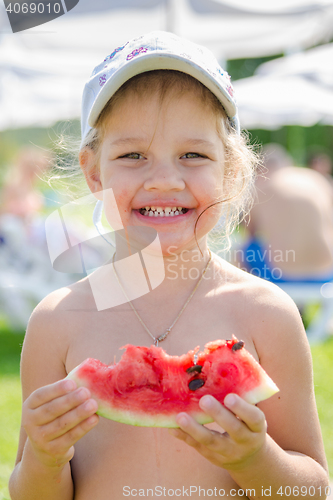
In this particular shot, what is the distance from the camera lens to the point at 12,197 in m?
9.13

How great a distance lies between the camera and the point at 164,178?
6.28ft

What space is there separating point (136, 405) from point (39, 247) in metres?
5.78

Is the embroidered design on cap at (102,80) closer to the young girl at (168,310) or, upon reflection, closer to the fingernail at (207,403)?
the young girl at (168,310)

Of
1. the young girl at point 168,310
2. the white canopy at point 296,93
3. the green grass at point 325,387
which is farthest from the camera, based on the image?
the white canopy at point 296,93

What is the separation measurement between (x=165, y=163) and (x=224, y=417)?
0.98 meters

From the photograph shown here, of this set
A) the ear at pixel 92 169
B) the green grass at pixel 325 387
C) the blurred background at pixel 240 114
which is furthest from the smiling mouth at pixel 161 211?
the green grass at pixel 325 387

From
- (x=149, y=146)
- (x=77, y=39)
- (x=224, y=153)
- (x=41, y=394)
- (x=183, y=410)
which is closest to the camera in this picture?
(x=41, y=394)

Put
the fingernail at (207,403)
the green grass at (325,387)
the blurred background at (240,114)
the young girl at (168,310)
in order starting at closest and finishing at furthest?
the fingernail at (207,403)
the young girl at (168,310)
the green grass at (325,387)
the blurred background at (240,114)

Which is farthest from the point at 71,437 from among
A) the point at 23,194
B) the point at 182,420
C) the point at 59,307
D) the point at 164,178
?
the point at 23,194

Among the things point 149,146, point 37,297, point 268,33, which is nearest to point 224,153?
point 149,146

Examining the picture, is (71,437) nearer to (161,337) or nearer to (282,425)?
(161,337)

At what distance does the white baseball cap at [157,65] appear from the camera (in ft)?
6.42

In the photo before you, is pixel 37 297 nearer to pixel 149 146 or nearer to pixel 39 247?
pixel 39 247

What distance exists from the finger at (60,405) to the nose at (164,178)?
0.83 m
